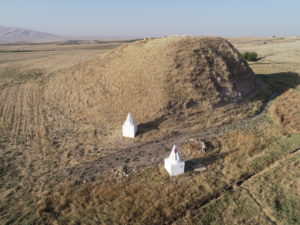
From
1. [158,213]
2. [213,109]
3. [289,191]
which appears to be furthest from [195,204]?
[213,109]

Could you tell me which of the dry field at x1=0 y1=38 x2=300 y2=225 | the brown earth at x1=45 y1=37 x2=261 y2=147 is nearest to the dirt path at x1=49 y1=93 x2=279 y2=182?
the dry field at x1=0 y1=38 x2=300 y2=225

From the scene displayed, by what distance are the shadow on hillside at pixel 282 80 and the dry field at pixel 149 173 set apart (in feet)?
20.5

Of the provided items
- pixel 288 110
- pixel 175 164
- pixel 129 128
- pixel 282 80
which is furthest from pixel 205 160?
pixel 282 80

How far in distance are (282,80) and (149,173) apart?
27.4 meters

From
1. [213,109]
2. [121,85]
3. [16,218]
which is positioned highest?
[121,85]

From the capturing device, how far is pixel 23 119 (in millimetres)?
22922

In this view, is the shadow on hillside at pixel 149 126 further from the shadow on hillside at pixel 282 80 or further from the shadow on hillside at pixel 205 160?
the shadow on hillside at pixel 282 80

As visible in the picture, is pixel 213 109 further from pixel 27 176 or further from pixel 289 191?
pixel 27 176

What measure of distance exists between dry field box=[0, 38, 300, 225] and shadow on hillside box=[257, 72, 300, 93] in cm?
626

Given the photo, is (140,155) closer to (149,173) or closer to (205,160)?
(149,173)

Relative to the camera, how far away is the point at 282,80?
31.2m

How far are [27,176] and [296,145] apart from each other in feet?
63.6

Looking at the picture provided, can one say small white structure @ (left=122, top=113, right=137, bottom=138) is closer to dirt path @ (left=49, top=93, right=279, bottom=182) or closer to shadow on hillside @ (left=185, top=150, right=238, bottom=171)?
dirt path @ (left=49, top=93, right=279, bottom=182)

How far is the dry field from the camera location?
36.4 ft
